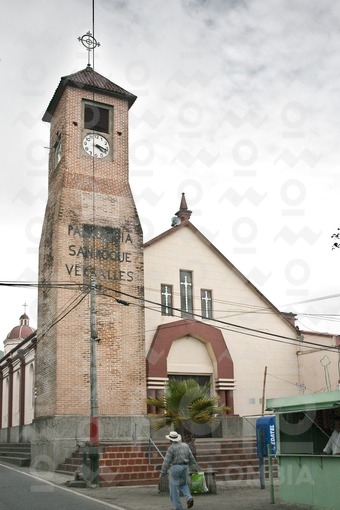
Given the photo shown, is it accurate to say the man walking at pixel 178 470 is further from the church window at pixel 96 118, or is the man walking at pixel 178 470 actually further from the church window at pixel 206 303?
the church window at pixel 96 118

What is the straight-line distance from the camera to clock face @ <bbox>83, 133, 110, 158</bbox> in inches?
1065

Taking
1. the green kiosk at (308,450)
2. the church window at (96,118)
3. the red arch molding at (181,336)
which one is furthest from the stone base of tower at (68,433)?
the church window at (96,118)

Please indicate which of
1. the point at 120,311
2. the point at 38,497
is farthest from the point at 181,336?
the point at 38,497

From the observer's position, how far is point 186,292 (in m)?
29.0

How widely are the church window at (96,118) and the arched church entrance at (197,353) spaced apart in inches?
358

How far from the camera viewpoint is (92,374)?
1833 centimetres

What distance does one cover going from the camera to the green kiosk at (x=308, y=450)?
37.2ft

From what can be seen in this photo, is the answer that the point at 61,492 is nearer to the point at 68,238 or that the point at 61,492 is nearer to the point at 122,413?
the point at 122,413

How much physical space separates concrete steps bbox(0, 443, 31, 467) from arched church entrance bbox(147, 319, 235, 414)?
6.66 meters

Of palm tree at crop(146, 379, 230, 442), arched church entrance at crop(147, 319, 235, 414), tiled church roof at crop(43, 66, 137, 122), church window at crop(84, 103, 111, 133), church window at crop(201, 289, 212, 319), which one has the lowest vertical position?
palm tree at crop(146, 379, 230, 442)

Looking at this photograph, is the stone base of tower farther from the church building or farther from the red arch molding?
the red arch molding

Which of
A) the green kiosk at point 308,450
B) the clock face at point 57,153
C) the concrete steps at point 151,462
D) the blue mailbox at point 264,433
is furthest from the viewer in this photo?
the clock face at point 57,153

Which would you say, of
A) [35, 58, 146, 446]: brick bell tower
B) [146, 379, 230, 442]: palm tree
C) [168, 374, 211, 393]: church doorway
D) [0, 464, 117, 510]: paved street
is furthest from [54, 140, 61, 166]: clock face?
[0, 464, 117, 510]: paved street

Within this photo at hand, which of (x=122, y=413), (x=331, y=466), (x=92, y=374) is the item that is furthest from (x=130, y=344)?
(x=331, y=466)
